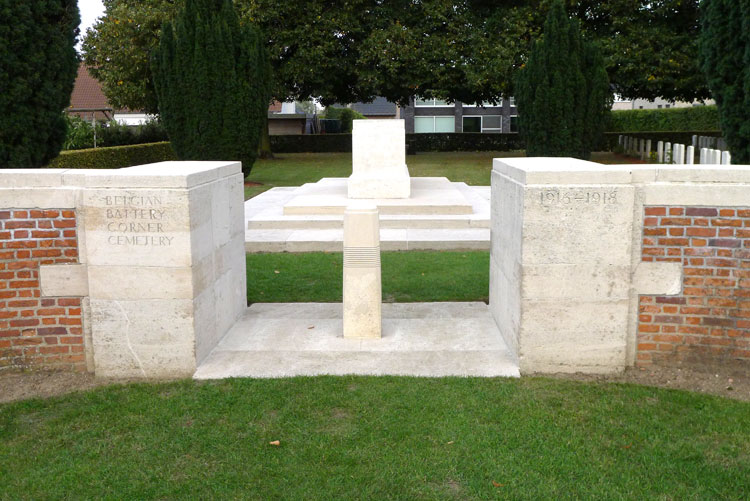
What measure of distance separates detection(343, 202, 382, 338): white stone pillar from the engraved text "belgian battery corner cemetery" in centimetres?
149

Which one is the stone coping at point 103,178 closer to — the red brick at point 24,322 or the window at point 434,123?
the red brick at point 24,322

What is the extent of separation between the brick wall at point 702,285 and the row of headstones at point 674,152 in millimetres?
9231

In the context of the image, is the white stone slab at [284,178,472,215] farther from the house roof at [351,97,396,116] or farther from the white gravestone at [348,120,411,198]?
the house roof at [351,97,396,116]

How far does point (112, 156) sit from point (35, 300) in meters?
16.8

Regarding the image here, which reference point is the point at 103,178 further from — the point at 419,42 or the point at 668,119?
the point at 668,119

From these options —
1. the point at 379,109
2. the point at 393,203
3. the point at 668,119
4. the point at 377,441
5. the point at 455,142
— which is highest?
the point at 379,109

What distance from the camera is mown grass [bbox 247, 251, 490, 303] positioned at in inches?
306

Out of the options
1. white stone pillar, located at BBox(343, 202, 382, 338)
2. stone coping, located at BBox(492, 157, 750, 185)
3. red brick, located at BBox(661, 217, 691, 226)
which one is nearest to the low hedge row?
stone coping, located at BBox(492, 157, 750, 185)

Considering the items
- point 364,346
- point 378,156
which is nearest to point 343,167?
point 378,156

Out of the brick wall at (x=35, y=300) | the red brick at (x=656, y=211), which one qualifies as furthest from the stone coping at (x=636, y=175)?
the brick wall at (x=35, y=300)

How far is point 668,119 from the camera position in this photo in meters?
32.7

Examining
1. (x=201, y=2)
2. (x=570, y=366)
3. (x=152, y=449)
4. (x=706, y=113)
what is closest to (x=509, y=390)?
(x=570, y=366)

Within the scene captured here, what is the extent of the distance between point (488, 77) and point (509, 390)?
20740 mm

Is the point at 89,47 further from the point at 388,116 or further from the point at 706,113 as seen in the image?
the point at 388,116
